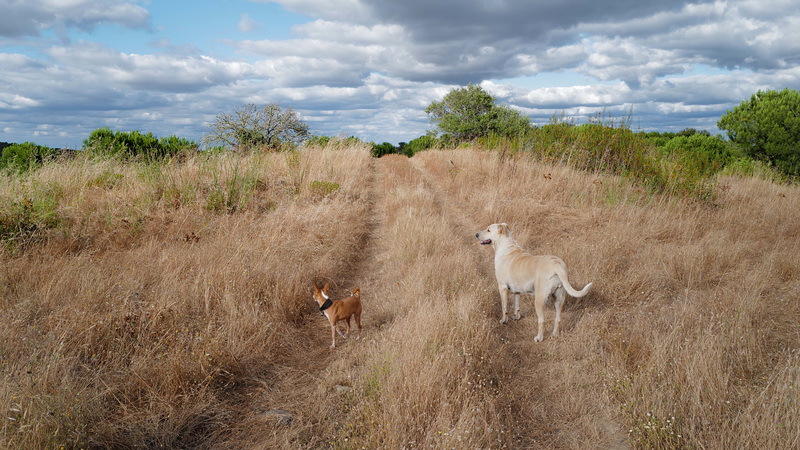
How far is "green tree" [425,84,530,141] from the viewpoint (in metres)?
34.0

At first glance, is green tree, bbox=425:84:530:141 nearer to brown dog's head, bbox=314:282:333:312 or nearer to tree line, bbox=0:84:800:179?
tree line, bbox=0:84:800:179

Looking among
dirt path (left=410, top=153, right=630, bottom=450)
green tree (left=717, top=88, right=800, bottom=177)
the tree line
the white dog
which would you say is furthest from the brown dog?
green tree (left=717, top=88, right=800, bottom=177)

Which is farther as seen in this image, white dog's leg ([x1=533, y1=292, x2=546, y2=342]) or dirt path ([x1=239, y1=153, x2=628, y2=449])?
white dog's leg ([x1=533, y1=292, x2=546, y2=342])

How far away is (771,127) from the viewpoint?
15.4 metres

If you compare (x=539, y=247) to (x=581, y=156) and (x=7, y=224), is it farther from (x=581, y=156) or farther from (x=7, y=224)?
(x=7, y=224)

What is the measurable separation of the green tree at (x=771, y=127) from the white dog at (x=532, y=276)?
53.7 ft

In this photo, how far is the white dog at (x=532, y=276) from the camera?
454 centimetres

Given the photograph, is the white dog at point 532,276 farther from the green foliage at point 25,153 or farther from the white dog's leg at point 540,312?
the green foliage at point 25,153

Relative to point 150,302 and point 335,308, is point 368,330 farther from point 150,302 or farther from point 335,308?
point 150,302

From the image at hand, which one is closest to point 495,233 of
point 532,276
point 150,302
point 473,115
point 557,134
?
point 532,276

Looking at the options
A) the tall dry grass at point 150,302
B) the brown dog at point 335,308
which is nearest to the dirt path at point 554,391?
the brown dog at point 335,308

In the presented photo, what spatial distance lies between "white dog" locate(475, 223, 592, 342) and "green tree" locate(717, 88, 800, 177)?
16365 millimetres

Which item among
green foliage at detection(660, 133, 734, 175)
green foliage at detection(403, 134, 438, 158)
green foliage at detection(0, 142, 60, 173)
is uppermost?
green foliage at detection(403, 134, 438, 158)

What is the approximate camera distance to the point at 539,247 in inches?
307
